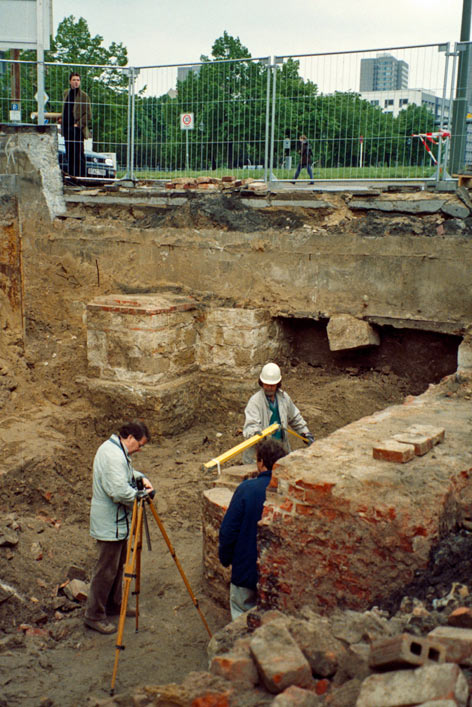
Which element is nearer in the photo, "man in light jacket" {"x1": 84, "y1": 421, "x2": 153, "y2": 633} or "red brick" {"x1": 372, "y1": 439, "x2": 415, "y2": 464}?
"red brick" {"x1": 372, "y1": 439, "x2": 415, "y2": 464}

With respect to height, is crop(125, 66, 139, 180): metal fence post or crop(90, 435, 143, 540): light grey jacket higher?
crop(125, 66, 139, 180): metal fence post

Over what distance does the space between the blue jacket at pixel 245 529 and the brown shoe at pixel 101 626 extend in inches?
60.9

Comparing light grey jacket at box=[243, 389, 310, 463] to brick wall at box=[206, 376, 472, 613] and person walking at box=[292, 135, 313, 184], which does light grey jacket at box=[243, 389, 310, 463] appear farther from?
person walking at box=[292, 135, 313, 184]

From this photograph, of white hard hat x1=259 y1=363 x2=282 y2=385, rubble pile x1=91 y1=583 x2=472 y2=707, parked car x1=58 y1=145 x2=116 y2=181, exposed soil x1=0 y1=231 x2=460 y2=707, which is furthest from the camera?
parked car x1=58 y1=145 x2=116 y2=181

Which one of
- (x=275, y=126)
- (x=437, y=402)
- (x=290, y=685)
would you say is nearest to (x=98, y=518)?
(x=290, y=685)

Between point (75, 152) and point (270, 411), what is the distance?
653 centimetres

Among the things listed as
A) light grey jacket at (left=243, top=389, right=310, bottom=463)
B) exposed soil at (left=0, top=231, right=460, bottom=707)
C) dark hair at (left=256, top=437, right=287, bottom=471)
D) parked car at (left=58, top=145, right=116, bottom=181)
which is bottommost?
exposed soil at (left=0, top=231, right=460, bottom=707)

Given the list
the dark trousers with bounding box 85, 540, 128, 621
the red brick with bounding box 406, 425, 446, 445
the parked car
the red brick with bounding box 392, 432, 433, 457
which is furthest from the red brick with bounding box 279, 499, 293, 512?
the parked car

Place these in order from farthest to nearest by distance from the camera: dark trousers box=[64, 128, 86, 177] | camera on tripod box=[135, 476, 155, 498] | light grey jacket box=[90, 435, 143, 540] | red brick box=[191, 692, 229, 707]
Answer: dark trousers box=[64, 128, 86, 177] → light grey jacket box=[90, 435, 143, 540] → camera on tripod box=[135, 476, 155, 498] → red brick box=[191, 692, 229, 707]

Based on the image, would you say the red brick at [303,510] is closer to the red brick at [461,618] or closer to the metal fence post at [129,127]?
the red brick at [461,618]

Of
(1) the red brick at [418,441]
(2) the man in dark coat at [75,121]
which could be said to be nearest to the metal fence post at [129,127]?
(2) the man in dark coat at [75,121]

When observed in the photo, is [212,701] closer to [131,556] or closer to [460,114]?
[131,556]

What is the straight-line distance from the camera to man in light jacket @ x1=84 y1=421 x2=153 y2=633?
5715 mm

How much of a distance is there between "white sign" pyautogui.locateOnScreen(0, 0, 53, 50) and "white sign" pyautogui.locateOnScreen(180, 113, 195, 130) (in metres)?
2.32
